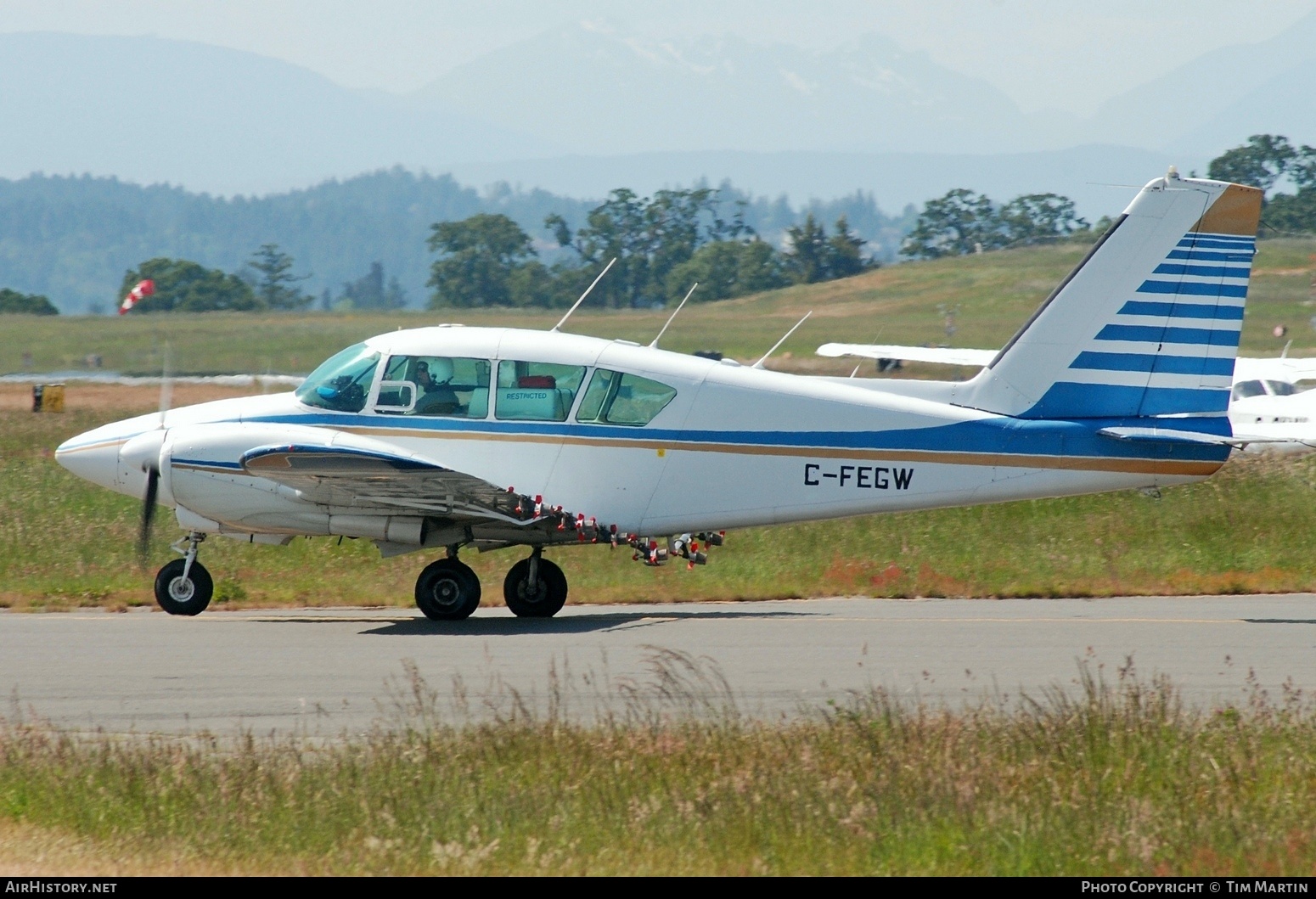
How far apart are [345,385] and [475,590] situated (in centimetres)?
220

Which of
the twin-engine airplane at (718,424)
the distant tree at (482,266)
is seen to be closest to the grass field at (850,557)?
the twin-engine airplane at (718,424)

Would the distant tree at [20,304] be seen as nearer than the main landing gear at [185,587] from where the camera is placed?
No

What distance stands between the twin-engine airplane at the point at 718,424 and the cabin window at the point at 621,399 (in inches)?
0.7

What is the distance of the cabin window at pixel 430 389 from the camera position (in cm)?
1359

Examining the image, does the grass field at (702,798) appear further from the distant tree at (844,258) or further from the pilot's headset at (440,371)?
the distant tree at (844,258)

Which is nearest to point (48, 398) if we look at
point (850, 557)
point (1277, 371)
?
point (850, 557)

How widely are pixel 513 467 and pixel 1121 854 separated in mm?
8076

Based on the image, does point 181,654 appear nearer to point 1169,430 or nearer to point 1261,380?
point 1169,430

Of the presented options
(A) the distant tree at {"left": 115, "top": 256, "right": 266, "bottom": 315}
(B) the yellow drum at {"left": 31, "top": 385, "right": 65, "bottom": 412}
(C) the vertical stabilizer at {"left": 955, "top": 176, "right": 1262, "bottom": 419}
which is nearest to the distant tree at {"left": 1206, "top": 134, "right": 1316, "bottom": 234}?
(A) the distant tree at {"left": 115, "top": 256, "right": 266, "bottom": 315}

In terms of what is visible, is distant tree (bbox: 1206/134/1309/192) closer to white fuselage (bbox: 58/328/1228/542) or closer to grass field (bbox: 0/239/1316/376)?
grass field (bbox: 0/239/1316/376)

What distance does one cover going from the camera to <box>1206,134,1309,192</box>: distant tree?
94375 mm

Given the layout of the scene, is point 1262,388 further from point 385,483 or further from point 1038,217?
point 1038,217

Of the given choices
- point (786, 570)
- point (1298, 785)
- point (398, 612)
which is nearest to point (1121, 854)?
point (1298, 785)

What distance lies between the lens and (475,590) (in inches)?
542
